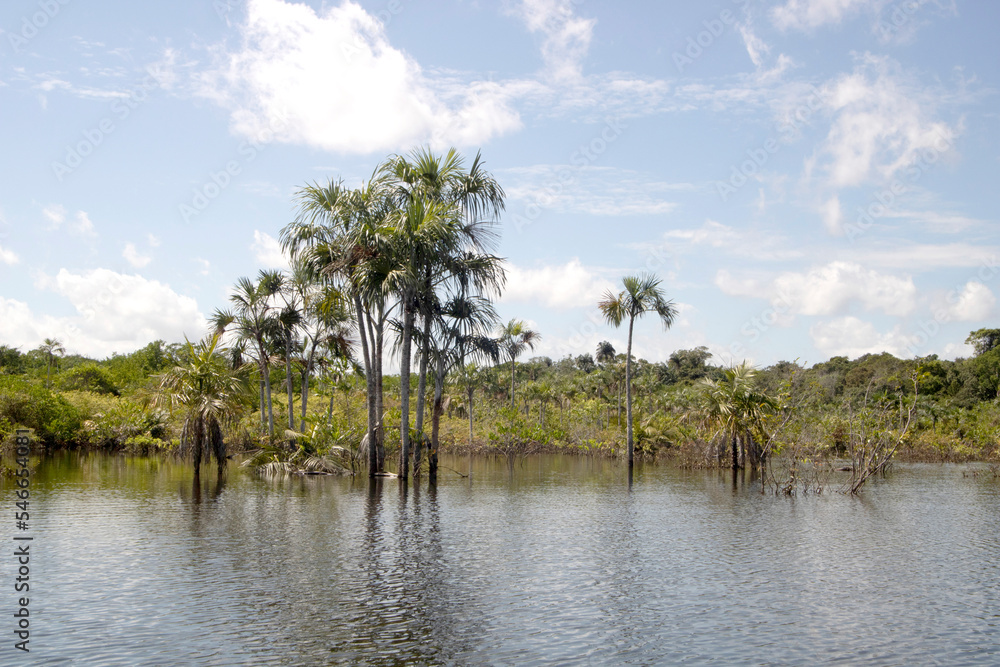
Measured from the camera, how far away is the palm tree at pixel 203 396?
30.4 meters

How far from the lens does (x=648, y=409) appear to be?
219 feet

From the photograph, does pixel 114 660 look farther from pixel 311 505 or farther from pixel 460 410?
pixel 460 410

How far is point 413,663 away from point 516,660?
1.37 metres

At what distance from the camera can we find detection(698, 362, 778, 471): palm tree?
38.2 meters

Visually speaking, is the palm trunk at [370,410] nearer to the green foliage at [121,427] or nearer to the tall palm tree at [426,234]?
the tall palm tree at [426,234]

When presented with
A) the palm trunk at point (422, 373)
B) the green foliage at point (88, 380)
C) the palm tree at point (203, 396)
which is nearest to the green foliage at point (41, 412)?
the green foliage at point (88, 380)

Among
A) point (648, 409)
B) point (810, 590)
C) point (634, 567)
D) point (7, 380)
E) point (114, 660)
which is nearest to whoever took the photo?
point (114, 660)

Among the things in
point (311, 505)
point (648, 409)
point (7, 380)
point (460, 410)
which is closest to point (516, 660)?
point (311, 505)

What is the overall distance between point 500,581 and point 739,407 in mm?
27302

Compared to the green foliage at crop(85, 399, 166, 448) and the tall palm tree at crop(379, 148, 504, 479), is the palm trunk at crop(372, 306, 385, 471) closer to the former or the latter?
the tall palm tree at crop(379, 148, 504, 479)

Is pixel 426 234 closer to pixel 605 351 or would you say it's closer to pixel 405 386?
pixel 405 386

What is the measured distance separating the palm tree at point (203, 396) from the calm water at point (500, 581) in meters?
5.00

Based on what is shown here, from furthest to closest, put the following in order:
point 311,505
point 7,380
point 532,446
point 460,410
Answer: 1. point 460,410
2. point 532,446
3. point 7,380
4. point 311,505

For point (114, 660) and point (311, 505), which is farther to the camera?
point (311, 505)
